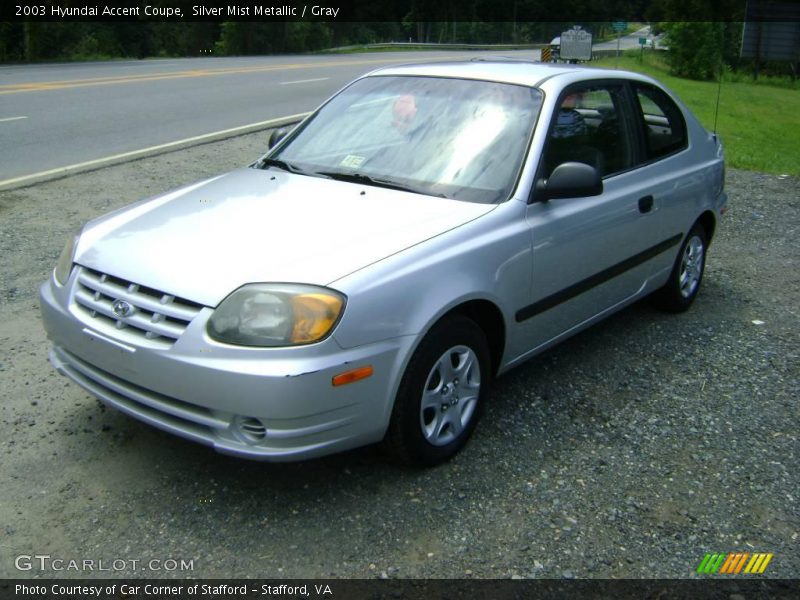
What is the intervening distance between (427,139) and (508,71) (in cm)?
73

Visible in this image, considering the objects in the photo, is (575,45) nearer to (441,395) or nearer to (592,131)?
(592,131)

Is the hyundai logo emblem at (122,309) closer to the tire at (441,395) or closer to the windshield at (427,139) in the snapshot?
the tire at (441,395)

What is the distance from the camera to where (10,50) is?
36.3 meters

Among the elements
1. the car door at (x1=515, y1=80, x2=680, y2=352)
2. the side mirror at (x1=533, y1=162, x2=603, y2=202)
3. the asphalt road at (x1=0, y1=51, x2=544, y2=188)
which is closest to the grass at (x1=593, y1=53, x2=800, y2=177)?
the asphalt road at (x1=0, y1=51, x2=544, y2=188)

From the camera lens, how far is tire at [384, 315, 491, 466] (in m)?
3.28

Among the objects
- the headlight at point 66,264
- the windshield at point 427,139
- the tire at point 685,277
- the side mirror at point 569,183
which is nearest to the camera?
the headlight at point 66,264

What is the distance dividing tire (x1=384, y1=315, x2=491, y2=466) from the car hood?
427 millimetres

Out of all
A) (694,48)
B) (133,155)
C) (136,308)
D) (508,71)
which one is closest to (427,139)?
(508,71)

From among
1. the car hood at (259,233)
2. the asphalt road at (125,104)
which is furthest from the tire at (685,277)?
the asphalt road at (125,104)

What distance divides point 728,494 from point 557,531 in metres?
0.84

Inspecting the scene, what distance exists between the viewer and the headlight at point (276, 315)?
296 cm

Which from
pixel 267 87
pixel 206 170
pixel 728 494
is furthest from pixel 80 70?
pixel 728 494

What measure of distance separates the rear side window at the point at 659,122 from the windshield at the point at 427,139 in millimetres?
1086

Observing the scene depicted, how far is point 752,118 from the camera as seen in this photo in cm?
1752
